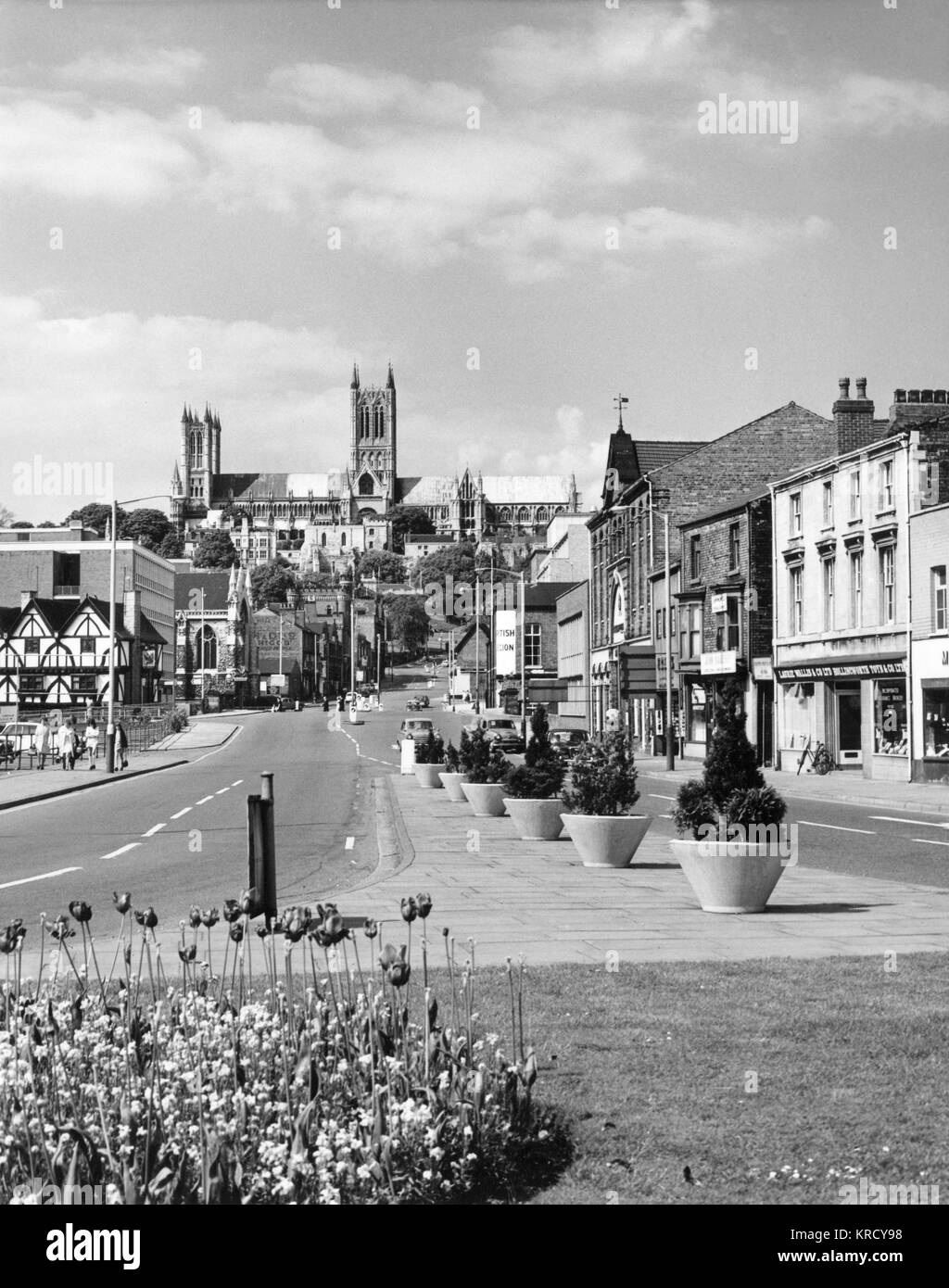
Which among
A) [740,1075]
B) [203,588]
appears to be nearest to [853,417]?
[740,1075]

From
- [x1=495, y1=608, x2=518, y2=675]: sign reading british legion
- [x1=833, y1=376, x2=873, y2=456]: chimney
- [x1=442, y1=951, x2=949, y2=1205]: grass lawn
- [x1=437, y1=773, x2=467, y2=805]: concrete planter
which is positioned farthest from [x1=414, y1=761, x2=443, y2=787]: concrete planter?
[x1=495, y1=608, x2=518, y2=675]: sign reading british legion

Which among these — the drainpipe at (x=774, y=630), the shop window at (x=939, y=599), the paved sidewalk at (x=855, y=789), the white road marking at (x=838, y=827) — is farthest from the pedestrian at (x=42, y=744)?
the white road marking at (x=838, y=827)

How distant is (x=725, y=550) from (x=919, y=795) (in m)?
22.6

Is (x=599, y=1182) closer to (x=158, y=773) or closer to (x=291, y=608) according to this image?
(x=158, y=773)

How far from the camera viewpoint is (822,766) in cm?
4556

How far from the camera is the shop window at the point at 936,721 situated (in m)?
38.4

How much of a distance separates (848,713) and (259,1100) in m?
42.5

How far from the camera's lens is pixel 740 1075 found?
265 inches

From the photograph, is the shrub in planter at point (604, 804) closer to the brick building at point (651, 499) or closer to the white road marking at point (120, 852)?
the white road marking at point (120, 852)

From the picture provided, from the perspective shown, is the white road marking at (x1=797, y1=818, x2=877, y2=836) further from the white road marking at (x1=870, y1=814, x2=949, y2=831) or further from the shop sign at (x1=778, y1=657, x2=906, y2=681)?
the shop sign at (x1=778, y1=657, x2=906, y2=681)

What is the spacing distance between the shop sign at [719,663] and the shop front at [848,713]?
2886 millimetres

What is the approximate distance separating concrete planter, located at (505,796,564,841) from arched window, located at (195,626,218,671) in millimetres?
140003

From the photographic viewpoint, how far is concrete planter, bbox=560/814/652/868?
1734cm

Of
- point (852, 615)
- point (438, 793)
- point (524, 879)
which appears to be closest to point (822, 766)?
point (852, 615)
